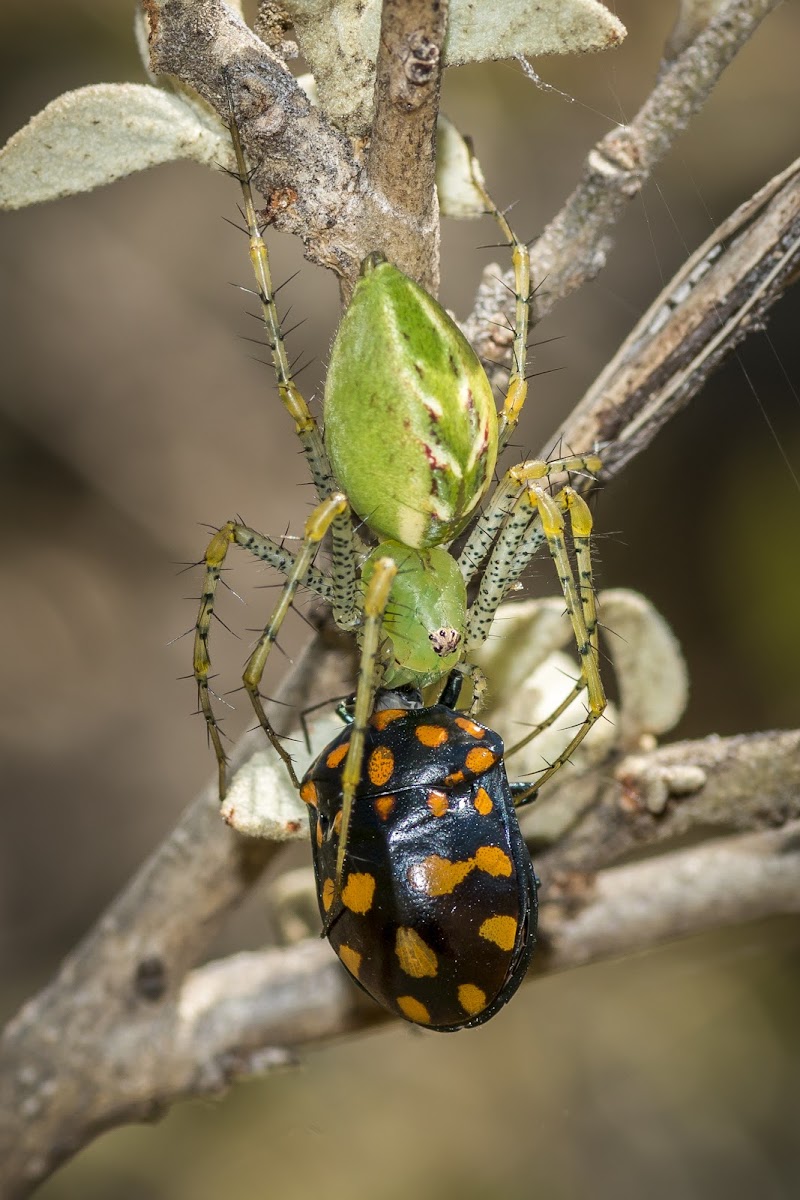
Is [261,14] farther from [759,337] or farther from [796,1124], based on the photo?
[796,1124]

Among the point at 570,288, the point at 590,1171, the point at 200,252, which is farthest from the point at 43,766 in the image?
the point at 570,288

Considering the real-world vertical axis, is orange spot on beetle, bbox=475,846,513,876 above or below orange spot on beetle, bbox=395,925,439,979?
above

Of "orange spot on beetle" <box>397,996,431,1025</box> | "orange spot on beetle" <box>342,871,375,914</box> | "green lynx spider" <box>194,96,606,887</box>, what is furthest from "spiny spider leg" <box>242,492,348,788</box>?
"orange spot on beetle" <box>397,996,431,1025</box>

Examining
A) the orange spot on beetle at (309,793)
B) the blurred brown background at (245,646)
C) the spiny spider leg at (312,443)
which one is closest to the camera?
the orange spot on beetle at (309,793)

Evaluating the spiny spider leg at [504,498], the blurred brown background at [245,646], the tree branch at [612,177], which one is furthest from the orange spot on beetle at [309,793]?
the blurred brown background at [245,646]

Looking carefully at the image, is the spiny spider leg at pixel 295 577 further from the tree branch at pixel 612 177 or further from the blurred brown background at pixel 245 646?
the blurred brown background at pixel 245 646

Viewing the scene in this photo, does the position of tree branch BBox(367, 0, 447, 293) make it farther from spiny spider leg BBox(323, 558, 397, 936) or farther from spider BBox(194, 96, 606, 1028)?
spiny spider leg BBox(323, 558, 397, 936)
